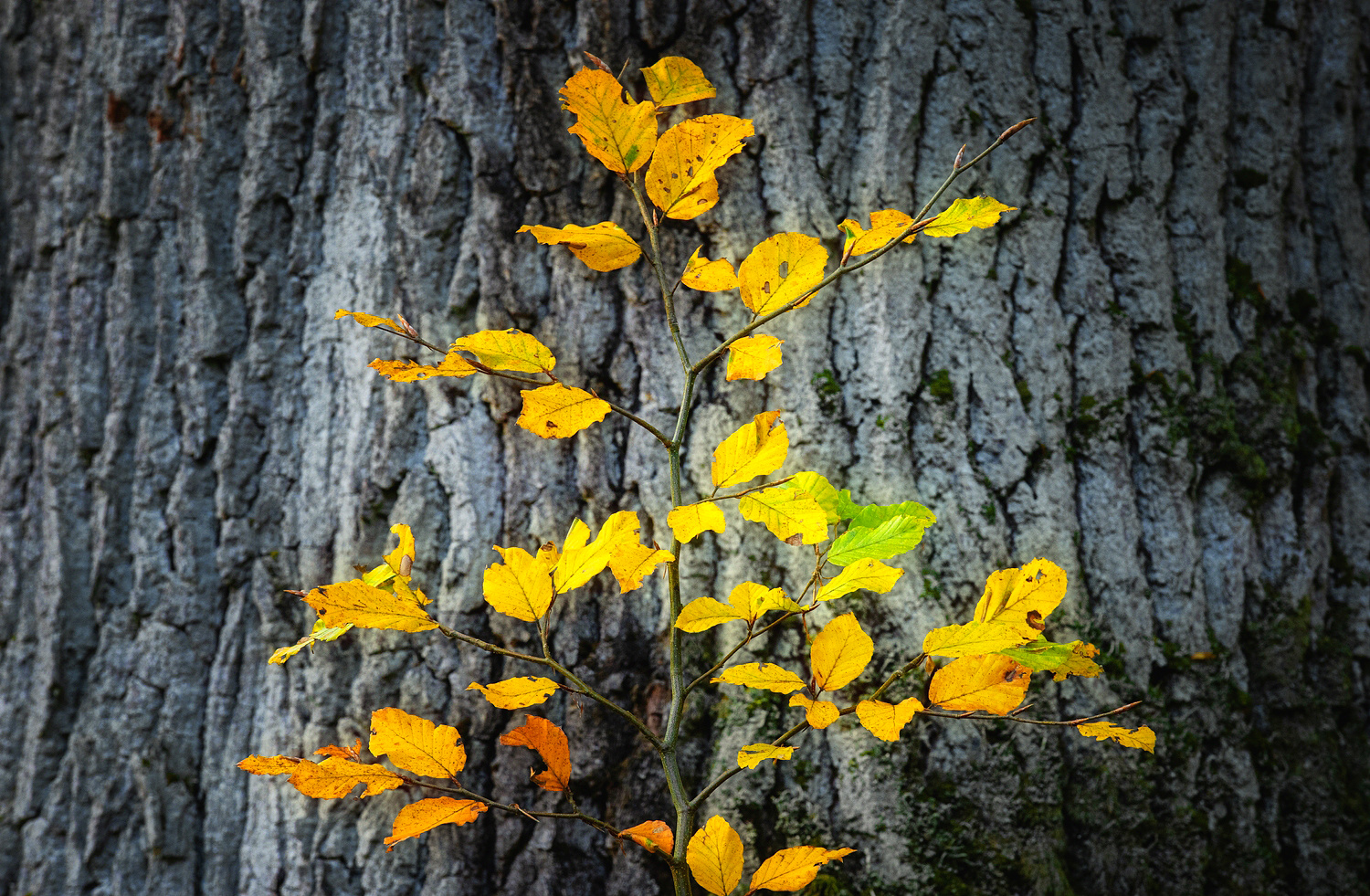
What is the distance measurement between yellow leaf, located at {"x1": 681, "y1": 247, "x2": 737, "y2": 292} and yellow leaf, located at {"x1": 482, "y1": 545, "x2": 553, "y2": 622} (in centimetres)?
30

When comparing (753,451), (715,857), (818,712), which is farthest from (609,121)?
(715,857)

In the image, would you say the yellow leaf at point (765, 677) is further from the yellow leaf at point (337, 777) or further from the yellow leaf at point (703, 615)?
the yellow leaf at point (337, 777)

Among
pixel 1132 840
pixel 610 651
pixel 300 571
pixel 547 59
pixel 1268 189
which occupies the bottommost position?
pixel 1132 840

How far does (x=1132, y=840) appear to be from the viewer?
2.98 ft

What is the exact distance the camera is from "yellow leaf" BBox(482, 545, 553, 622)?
2.20 feet

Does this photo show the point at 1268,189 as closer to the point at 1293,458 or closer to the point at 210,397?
the point at 1293,458

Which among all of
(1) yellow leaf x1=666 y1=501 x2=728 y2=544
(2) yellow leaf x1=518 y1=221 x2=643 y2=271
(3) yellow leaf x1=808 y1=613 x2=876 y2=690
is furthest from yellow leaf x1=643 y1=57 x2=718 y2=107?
(3) yellow leaf x1=808 y1=613 x2=876 y2=690

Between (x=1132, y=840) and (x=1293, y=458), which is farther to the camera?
(x=1293, y=458)

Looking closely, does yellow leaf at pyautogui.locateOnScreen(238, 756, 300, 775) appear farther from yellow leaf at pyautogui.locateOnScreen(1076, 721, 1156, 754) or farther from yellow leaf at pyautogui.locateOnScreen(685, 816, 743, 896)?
yellow leaf at pyautogui.locateOnScreen(1076, 721, 1156, 754)

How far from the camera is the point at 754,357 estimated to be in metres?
0.70

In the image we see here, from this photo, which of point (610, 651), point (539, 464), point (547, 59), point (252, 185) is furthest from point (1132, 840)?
point (252, 185)

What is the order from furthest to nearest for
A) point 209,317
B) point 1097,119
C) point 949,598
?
point 209,317 < point 1097,119 < point 949,598

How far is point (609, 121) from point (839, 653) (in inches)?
20.0

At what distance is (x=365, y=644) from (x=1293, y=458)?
128 cm
